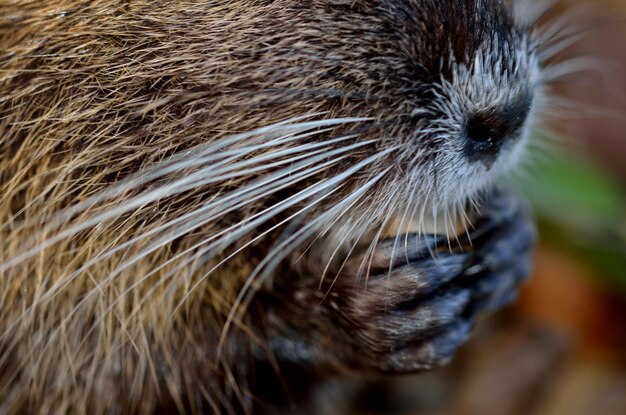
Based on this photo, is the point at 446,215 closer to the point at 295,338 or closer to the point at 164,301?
the point at 295,338

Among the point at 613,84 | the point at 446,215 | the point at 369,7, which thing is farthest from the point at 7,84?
the point at 613,84

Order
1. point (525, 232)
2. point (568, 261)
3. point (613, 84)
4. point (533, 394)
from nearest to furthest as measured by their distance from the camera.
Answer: point (525, 232)
point (533, 394)
point (568, 261)
point (613, 84)

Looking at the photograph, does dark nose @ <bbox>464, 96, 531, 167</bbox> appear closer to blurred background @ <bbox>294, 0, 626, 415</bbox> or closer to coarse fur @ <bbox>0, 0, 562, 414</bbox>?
coarse fur @ <bbox>0, 0, 562, 414</bbox>

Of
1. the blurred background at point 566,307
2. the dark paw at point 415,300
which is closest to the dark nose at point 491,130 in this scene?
the dark paw at point 415,300

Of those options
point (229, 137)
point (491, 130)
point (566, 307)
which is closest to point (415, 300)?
point (491, 130)

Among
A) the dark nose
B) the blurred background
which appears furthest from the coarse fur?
the blurred background

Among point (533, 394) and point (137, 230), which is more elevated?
point (137, 230)
